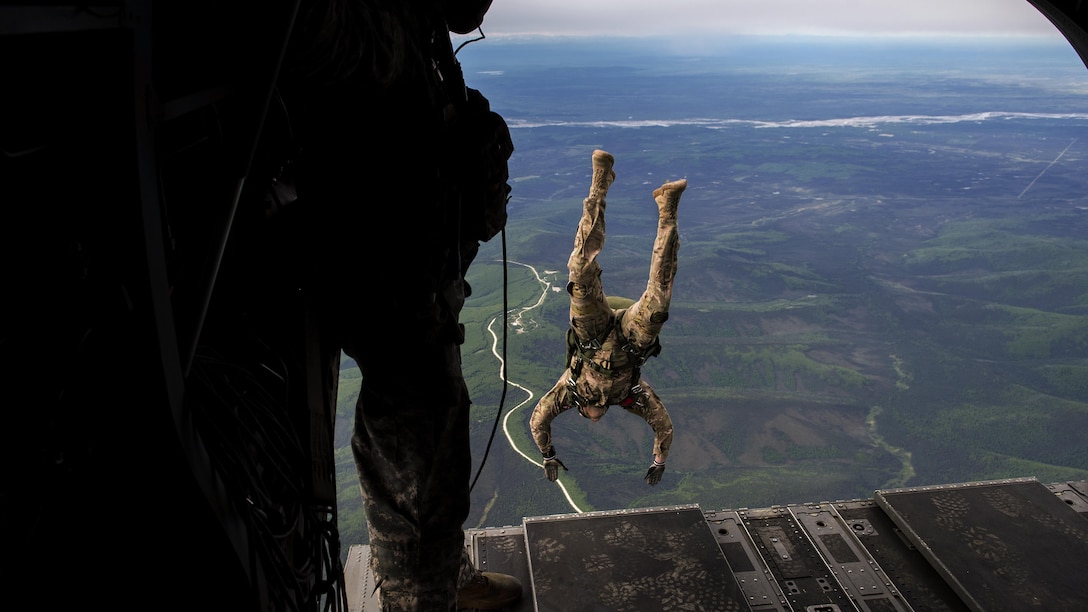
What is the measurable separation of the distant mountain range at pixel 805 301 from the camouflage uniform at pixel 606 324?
49.9 inches

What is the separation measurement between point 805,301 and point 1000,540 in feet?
85.2

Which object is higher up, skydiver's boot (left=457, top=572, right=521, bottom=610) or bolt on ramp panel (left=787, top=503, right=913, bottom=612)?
skydiver's boot (left=457, top=572, right=521, bottom=610)

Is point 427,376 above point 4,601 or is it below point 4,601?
below

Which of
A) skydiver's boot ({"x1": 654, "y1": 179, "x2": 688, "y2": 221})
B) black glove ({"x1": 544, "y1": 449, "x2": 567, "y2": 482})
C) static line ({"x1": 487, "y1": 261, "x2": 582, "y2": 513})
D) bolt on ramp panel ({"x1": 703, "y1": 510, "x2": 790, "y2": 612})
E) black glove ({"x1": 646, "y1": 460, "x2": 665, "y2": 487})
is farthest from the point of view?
static line ({"x1": 487, "y1": 261, "x2": 582, "y2": 513})

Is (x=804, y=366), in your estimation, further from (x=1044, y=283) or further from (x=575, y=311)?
(x=575, y=311)

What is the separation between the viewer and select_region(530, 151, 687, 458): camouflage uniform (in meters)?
5.09

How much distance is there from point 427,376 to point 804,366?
24.1 meters

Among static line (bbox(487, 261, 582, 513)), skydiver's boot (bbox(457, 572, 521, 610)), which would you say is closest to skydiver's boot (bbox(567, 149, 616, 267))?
skydiver's boot (bbox(457, 572, 521, 610))

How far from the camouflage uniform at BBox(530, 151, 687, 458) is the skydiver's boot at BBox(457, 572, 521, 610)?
73.2 inches

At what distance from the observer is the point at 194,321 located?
1.25m

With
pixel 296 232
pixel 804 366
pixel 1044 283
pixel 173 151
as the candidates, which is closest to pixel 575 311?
pixel 296 232

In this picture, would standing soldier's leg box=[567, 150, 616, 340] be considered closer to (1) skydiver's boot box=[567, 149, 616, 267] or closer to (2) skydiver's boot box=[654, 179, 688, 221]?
(1) skydiver's boot box=[567, 149, 616, 267]

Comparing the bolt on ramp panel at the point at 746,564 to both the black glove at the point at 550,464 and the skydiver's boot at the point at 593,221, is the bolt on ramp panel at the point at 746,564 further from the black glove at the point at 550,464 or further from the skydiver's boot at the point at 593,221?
the skydiver's boot at the point at 593,221

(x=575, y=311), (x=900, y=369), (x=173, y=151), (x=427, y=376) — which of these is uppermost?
(x=173, y=151)
